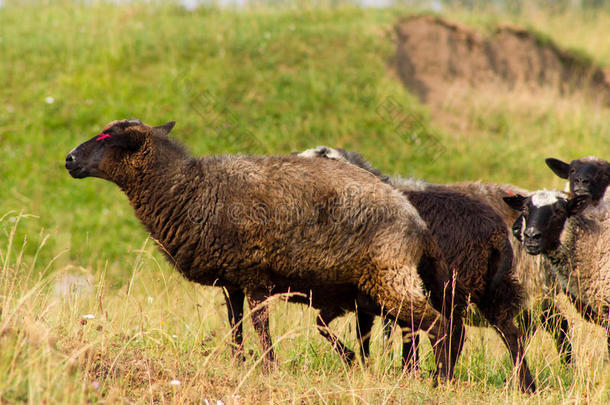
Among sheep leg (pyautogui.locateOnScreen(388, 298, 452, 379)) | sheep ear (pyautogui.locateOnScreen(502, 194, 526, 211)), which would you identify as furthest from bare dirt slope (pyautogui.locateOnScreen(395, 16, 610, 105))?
sheep leg (pyautogui.locateOnScreen(388, 298, 452, 379))

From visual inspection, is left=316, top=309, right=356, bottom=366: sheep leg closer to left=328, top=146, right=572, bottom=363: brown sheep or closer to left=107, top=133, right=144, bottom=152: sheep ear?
left=328, top=146, right=572, bottom=363: brown sheep

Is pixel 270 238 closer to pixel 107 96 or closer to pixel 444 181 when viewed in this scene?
pixel 444 181

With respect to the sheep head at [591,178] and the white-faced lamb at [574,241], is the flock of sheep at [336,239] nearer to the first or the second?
the white-faced lamb at [574,241]

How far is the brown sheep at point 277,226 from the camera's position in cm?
540

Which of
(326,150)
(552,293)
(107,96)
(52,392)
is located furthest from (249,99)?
(52,392)

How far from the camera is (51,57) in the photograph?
16.1m

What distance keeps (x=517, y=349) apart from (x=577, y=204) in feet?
4.88

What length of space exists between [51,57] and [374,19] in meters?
8.43

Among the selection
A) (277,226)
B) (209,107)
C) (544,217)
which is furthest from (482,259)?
(209,107)

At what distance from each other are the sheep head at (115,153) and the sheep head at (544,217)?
3.37 metres

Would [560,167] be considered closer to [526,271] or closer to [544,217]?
[526,271]

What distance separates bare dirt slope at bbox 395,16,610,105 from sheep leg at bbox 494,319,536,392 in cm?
1131

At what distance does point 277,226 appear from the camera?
5.42 meters

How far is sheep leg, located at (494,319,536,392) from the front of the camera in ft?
18.5
